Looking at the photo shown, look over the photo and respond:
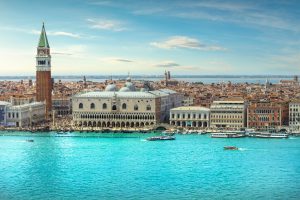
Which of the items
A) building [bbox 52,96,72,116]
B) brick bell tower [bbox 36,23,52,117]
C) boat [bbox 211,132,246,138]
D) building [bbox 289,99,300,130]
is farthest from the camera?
building [bbox 52,96,72,116]

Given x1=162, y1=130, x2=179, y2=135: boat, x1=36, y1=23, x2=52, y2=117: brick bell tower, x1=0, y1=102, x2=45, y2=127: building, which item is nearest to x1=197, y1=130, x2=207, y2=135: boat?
x1=162, y1=130, x2=179, y2=135: boat

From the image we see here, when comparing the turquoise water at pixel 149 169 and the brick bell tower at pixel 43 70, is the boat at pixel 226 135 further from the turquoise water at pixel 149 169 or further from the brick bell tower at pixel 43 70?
the brick bell tower at pixel 43 70

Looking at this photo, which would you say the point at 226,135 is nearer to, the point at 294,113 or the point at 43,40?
the point at 294,113

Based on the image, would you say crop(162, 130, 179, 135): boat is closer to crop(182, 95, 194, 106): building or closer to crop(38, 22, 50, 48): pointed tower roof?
crop(38, 22, 50, 48): pointed tower roof

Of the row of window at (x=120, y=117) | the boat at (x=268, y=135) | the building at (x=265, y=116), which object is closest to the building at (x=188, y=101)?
the row of window at (x=120, y=117)

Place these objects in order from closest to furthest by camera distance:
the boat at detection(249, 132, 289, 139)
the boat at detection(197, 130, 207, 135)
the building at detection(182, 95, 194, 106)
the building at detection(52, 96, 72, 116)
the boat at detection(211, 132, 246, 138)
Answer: the boat at detection(249, 132, 289, 139), the boat at detection(211, 132, 246, 138), the boat at detection(197, 130, 207, 135), the building at detection(52, 96, 72, 116), the building at detection(182, 95, 194, 106)

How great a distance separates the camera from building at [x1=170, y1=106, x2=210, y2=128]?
52.7 feet

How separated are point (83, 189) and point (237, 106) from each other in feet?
26.8

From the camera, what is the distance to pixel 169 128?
1573cm

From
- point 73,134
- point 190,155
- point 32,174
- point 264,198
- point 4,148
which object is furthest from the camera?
point 73,134

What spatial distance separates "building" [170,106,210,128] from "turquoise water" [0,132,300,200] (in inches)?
97.9

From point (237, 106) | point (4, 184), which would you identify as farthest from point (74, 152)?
point (237, 106)

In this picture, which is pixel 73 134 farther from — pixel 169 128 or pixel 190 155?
pixel 190 155

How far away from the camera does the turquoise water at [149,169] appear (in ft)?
27.2
